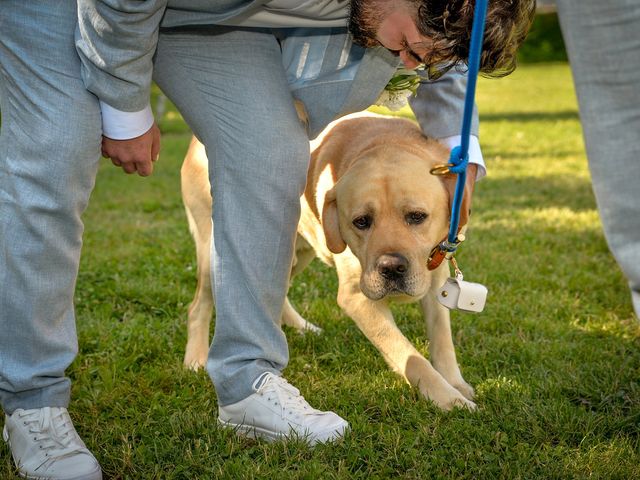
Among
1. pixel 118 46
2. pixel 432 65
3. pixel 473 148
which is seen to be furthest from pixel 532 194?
pixel 118 46

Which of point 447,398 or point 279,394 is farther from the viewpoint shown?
point 447,398

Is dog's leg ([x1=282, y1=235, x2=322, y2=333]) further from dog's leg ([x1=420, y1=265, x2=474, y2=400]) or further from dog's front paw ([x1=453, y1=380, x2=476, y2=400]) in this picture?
dog's front paw ([x1=453, y1=380, x2=476, y2=400])

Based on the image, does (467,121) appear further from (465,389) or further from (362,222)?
(465,389)

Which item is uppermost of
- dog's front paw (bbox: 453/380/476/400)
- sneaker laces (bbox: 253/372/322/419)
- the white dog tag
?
the white dog tag

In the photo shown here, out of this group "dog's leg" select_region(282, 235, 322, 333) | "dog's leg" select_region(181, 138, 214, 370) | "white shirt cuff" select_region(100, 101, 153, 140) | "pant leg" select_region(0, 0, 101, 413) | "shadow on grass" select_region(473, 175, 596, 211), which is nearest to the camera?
"pant leg" select_region(0, 0, 101, 413)

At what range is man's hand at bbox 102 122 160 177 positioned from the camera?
2.66 meters

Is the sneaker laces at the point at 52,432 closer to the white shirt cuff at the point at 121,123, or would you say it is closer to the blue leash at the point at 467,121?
the white shirt cuff at the point at 121,123

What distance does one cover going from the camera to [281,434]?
8.96 ft

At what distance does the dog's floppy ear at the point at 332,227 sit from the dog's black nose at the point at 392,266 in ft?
1.04

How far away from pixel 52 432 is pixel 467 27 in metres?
1.79

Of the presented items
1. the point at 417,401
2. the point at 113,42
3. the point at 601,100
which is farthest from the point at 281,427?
the point at 601,100

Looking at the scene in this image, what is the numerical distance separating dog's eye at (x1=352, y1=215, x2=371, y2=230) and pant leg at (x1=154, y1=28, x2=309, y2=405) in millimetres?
613

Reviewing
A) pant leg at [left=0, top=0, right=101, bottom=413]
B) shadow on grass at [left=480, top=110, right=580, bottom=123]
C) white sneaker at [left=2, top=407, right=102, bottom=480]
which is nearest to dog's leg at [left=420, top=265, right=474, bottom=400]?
white sneaker at [left=2, top=407, right=102, bottom=480]

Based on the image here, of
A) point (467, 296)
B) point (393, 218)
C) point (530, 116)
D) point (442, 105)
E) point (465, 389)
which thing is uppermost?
point (442, 105)
